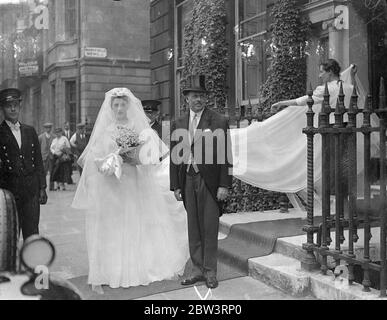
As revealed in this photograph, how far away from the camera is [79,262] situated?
18.4 feet

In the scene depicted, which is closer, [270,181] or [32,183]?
[32,183]

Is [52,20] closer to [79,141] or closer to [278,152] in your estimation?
[79,141]

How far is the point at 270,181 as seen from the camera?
19.5 feet

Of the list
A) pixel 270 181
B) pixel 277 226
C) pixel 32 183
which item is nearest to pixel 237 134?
pixel 270 181

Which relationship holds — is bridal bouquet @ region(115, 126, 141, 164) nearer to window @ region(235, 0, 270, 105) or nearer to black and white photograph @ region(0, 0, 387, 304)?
black and white photograph @ region(0, 0, 387, 304)

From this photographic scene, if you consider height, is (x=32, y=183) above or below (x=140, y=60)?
below

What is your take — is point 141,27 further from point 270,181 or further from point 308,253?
point 308,253

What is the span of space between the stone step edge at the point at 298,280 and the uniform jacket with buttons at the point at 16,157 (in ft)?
8.51

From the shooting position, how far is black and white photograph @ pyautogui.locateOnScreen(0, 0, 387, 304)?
12.4 feet

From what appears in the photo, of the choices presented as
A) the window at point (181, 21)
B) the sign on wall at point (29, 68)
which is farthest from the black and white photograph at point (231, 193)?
the sign on wall at point (29, 68)

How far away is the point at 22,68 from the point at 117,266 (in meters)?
21.7

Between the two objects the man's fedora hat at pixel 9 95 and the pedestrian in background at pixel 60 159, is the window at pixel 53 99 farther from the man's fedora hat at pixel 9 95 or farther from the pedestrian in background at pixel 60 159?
the man's fedora hat at pixel 9 95

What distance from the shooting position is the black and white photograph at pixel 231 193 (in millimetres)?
3791
